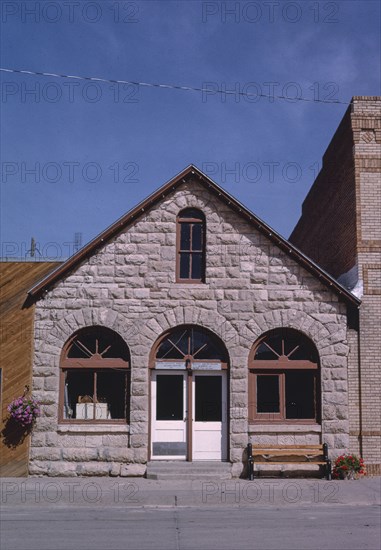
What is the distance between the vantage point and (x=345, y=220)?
18078mm

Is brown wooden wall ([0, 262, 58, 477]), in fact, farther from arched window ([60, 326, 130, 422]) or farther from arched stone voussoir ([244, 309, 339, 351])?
arched stone voussoir ([244, 309, 339, 351])

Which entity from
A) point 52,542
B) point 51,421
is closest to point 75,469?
point 51,421

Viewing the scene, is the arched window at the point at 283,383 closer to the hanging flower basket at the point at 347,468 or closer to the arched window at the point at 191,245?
the hanging flower basket at the point at 347,468

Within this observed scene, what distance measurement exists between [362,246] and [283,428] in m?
4.92

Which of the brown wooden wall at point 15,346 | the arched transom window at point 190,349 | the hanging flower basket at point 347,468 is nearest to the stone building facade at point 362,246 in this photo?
the hanging flower basket at point 347,468

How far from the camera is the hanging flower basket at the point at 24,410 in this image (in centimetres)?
1511

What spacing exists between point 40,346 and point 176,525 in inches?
260

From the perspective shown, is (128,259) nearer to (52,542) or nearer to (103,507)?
(103,507)

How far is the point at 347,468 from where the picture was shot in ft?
49.7

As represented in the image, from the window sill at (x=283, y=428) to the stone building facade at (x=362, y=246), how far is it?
976mm

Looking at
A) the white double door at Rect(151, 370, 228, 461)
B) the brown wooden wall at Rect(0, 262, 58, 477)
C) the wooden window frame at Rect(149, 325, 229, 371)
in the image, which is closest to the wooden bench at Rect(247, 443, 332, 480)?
the white double door at Rect(151, 370, 228, 461)

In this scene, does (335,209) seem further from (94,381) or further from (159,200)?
(94,381)

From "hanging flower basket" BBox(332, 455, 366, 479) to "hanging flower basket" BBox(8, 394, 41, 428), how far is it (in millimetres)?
6981

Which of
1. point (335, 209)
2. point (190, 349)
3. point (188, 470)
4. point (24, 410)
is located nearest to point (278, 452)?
point (188, 470)
